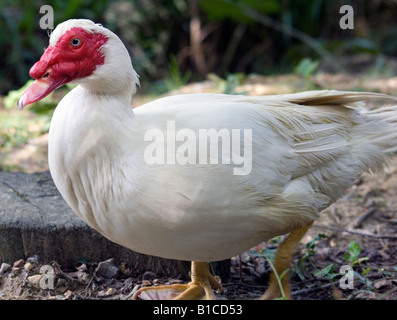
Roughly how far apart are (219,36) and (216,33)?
0.22 feet

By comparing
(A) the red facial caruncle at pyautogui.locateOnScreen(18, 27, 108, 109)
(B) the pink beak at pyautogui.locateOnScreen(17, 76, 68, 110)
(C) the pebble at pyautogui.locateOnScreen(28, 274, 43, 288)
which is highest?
(A) the red facial caruncle at pyautogui.locateOnScreen(18, 27, 108, 109)

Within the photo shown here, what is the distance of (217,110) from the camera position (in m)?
2.50

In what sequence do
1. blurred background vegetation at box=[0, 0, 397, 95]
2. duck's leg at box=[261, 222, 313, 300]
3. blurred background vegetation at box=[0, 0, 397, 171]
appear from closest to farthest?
duck's leg at box=[261, 222, 313, 300]
blurred background vegetation at box=[0, 0, 397, 171]
blurred background vegetation at box=[0, 0, 397, 95]

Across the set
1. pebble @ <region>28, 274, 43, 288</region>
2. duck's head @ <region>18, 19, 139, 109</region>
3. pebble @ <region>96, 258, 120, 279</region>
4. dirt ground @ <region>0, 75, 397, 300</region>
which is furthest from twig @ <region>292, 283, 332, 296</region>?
duck's head @ <region>18, 19, 139, 109</region>

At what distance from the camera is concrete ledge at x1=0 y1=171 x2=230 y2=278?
2.93m

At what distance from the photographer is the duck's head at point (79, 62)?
229 cm

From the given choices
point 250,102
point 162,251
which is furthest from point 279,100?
point 162,251

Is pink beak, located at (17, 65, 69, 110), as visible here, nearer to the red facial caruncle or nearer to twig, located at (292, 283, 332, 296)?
the red facial caruncle

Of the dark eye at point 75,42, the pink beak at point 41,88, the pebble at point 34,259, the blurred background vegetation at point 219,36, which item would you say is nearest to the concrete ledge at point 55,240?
the pebble at point 34,259

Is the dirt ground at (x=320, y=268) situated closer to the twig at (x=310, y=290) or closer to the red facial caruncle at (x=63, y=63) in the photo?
the twig at (x=310, y=290)

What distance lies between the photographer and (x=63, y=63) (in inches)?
90.2

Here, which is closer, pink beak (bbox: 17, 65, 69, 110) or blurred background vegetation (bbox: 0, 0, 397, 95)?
pink beak (bbox: 17, 65, 69, 110)

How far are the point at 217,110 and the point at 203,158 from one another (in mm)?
279
